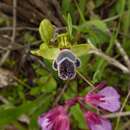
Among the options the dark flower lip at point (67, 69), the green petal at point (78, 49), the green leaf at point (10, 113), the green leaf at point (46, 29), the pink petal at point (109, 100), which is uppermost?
the green leaf at point (46, 29)

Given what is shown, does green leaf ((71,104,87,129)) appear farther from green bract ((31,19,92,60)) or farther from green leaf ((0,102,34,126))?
green bract ((31,19,92,60))

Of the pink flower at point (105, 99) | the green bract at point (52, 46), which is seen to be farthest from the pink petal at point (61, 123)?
the green bract at point (52, 46)

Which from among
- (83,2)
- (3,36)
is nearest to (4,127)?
(3,36)

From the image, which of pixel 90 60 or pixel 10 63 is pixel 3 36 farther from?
pixel 90 60

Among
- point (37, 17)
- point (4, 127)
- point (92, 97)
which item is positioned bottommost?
point (4, 127)

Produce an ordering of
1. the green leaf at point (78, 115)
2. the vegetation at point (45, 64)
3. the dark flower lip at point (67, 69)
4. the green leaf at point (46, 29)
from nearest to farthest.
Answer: the dark flower lip at point (67, 69) → the green leaf at point (46, 29) → the green leaf at point (78, 115) → the vegetation at point (45, 64)

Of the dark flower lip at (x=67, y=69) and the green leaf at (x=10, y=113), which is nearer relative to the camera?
the dark flower lip at (x=67, y=69)

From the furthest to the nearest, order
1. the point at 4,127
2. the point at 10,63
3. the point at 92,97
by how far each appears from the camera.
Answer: the point at 10,63
the point at 4,127
the point at 92,97

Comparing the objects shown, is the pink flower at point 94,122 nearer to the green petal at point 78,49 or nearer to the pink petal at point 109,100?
the pink petal at point 109,100

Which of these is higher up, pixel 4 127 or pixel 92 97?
pixel 92 97
